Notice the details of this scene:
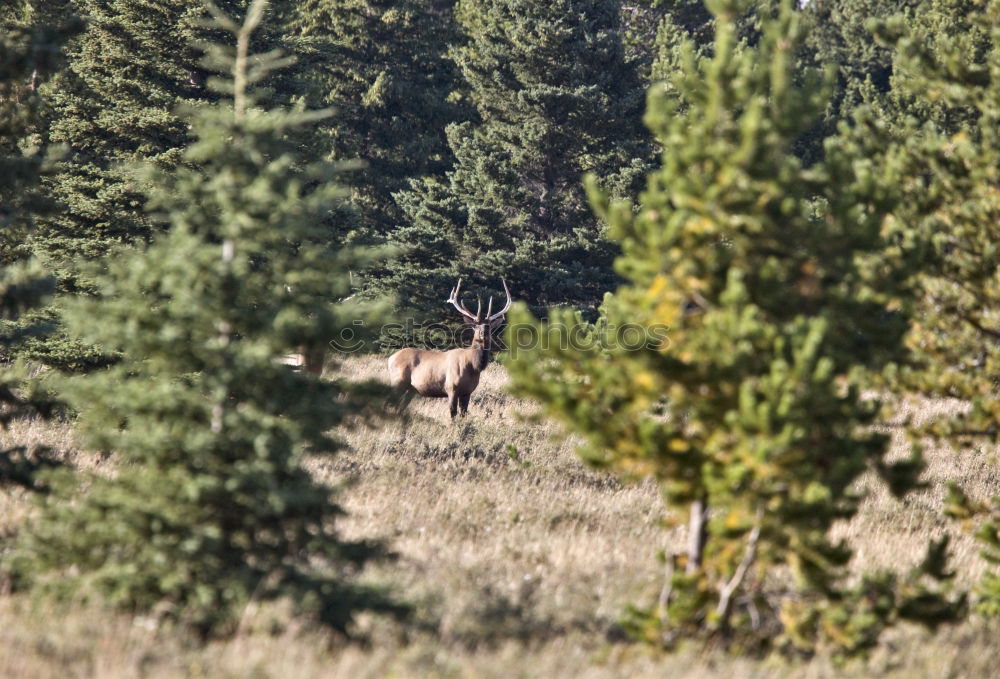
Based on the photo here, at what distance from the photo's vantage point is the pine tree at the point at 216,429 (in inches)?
279

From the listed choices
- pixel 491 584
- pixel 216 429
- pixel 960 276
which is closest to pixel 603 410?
pixel 491 584

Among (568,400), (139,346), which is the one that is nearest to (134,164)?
(139,346)

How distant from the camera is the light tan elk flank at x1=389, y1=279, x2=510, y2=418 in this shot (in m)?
20.6

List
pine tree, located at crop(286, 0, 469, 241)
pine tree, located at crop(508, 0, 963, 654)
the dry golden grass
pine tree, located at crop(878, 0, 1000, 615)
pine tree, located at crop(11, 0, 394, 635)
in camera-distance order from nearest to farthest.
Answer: the dry golden grass, pine tree, located at crop(508, 0, 963, 654), pine tree, located at crop(11, 0, 394, 635), pine tree, located at crop(878, 0, 1000, 615), pine tree, located at crop(286, 0, 469, 241)

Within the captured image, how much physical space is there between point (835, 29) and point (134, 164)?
35.9 metres

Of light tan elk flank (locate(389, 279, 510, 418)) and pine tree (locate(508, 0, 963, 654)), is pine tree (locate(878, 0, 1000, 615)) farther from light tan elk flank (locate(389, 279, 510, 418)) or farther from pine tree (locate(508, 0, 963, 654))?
light tan elk flank (locate(389, 279, 510, 418))

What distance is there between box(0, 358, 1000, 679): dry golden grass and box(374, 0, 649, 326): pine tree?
1227 centimetres

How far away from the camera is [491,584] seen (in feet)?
31.1

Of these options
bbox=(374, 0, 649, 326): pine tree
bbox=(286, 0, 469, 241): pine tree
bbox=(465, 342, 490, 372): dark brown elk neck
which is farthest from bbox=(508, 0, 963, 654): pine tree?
bbox=(286, 0, 469, 241): pine tree

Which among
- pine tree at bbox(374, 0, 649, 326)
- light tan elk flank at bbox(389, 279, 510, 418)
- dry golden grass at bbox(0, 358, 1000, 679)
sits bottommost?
dry golden grass at bbox(0, 358, 1000, 679)

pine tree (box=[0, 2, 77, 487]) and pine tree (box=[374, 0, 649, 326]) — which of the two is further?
pine tree (box=[374, 0, 649, 326])

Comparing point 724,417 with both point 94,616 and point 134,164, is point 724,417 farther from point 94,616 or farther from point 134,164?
point 134,164

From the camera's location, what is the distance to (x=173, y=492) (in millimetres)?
7082

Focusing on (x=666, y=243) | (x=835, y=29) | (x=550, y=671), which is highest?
(x=835, y=29)
